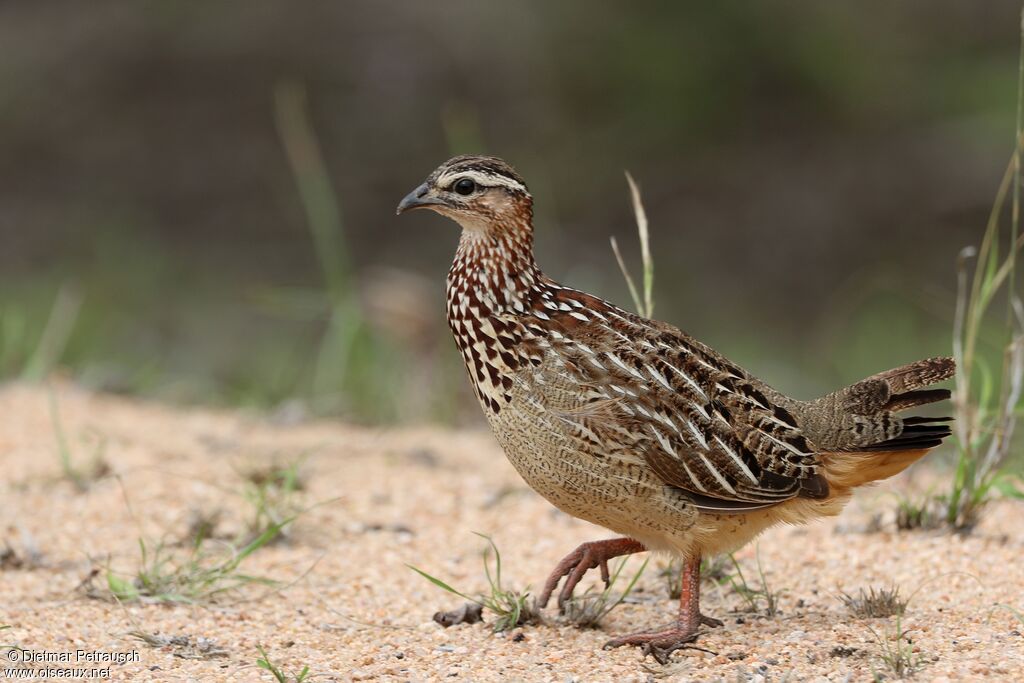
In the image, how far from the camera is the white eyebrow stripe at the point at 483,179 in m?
5.07

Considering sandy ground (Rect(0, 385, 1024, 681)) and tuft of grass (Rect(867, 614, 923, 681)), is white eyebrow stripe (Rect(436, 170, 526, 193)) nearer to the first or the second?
sandy ground (Rect(0, 385, 1024, 681))

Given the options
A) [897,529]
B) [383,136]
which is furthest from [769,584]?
[383,136]

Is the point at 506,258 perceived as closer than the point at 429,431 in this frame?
Yes

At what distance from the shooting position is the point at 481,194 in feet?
16.7

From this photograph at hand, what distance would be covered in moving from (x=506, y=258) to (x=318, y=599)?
1.52 meters

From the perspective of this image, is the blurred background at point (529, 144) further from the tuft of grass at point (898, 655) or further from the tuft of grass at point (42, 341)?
the tuft of grass at point (898, 655)

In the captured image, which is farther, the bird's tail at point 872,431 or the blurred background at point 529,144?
the blurred background at point 529,144

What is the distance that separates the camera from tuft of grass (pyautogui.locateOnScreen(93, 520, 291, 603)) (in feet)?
16.6

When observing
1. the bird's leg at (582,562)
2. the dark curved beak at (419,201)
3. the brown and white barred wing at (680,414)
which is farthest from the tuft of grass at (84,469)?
the brown and white barred wing at (680,414)

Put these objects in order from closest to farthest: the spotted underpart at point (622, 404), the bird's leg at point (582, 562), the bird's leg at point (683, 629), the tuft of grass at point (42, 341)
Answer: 1. the bird's leg at point (683, 629)
2. the spotted underpart at point (622, 404)
3. the bird's leg at point (582, 562)
4. the tuft of grass at point (42, 341)

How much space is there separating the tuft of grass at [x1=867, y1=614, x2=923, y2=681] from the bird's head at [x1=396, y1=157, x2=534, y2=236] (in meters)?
1.97

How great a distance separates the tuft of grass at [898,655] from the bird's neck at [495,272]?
1693mm

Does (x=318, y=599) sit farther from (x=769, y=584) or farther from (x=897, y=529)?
(x=897, y=529)

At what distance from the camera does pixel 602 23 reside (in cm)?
1532
